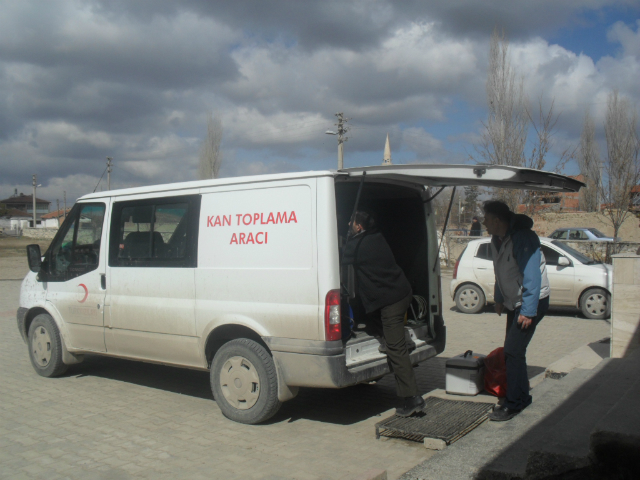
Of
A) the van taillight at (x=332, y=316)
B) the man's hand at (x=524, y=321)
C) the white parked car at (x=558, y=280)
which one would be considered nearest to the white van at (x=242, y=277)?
the van taillight at (x=332, y=316)

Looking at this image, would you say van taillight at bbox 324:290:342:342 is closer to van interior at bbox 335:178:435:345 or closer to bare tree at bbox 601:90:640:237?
van interior at bbox 335:178:435:345

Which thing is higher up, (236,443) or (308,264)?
(308,264)

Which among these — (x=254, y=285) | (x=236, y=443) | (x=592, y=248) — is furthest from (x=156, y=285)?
(x=592, y=248)

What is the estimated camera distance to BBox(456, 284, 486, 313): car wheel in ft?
41.8

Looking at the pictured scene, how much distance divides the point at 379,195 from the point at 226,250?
1.78 meters

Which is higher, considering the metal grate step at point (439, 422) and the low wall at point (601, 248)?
the low wall at point (601, 248)

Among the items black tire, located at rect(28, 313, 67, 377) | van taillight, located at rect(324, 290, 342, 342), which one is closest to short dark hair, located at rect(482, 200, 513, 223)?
van taillight, located at rect(324, 290, 342, 342)

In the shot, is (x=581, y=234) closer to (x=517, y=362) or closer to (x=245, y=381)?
(x=517, y=362)

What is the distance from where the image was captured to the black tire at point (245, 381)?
522 cm

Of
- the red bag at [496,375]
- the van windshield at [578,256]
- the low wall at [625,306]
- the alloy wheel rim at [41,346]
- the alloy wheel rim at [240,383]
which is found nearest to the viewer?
the alloy wheel rim at [240,383]

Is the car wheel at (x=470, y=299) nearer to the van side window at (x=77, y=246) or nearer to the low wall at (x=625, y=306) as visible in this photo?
the low wall at (x=625, y=306)

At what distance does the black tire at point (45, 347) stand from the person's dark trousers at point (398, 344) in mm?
4139

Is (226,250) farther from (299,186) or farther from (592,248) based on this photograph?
(592,248)

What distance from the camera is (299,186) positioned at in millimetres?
5105
